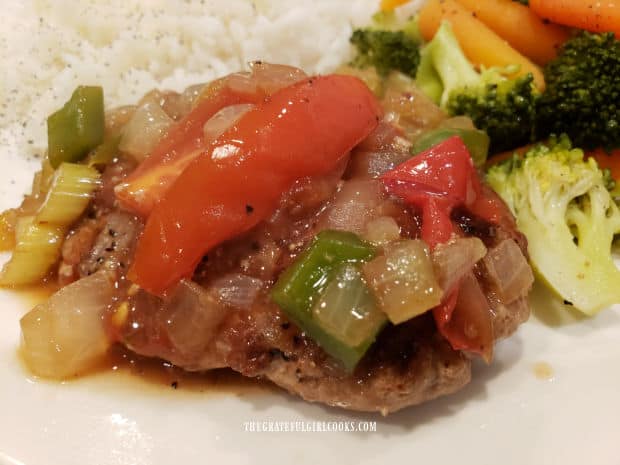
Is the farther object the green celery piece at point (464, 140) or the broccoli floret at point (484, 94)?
the broccoli floret at point (484, 94)

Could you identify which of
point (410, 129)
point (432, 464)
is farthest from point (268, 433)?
point (410, 129)

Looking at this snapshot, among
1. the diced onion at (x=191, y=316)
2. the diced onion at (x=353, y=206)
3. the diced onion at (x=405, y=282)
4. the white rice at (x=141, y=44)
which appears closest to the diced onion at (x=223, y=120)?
the diced onion at (x=353, y=206)

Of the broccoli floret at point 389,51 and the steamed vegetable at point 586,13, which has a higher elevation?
the steamed vegetable at point 586,13

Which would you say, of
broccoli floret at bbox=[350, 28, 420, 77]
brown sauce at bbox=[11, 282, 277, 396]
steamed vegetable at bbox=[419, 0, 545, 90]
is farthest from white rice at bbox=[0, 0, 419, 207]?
brown sauce at bbox=[11, 282, 277, 396]

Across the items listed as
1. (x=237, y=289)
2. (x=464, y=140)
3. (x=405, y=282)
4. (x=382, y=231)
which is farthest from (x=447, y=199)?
(x=237, y=289)

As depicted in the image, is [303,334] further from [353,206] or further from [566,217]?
[566,217]

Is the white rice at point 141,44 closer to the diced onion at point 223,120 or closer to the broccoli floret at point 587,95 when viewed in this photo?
the broccoli floret at point 587,95
